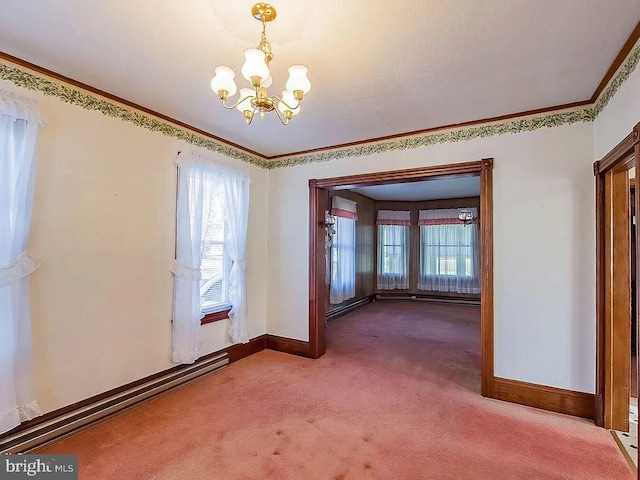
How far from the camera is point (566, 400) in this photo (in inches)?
108

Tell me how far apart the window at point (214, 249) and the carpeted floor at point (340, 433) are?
0.82m

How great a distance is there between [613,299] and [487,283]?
88 cm

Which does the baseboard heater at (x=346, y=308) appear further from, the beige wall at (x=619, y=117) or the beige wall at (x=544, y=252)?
the beige wall at (x=619, y=117)

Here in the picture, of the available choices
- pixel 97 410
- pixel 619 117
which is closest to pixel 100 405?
pixel 97 410

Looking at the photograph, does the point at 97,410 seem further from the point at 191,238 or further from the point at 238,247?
the point at 238,247

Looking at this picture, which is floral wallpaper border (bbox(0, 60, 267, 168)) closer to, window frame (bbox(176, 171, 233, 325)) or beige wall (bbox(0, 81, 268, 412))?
beige wall (bbox(0, 81, 268, 412))

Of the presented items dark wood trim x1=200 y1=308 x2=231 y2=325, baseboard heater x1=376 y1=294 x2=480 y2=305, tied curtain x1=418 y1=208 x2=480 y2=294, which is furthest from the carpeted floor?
tied curtain x1=418 y1=208 x2=480 y2=294

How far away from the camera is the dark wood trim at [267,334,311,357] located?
163 inches

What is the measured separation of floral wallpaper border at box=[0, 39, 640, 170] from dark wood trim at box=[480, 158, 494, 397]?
0.38 meters

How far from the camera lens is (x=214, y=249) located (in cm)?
371

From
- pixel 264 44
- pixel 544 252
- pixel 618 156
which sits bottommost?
pixel 544 252

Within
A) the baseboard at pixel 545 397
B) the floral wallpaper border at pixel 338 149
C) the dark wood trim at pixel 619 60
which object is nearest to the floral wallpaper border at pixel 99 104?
the floral wallpaper border at pixel 338 149

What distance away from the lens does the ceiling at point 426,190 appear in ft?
21.0

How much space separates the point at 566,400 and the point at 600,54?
2635 millimetres
